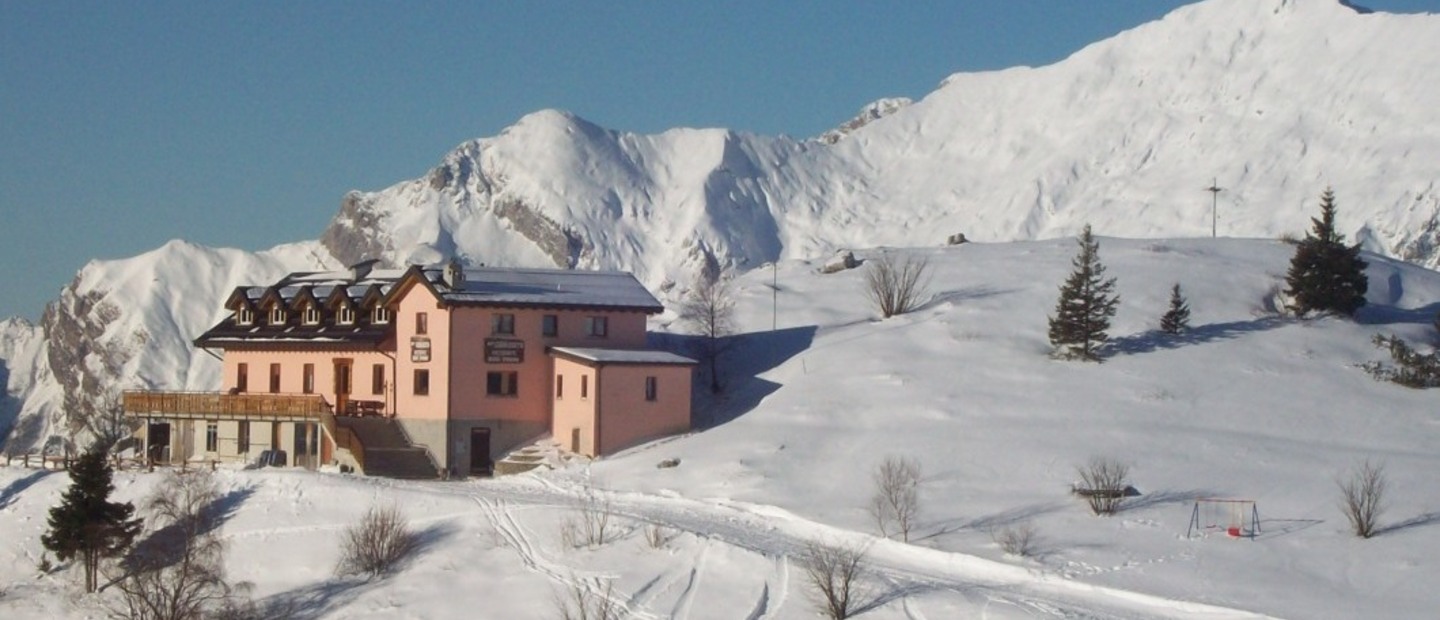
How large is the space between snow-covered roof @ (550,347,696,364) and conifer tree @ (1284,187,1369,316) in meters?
25.7

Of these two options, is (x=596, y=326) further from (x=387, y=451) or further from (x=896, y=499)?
(x=896, y=499)

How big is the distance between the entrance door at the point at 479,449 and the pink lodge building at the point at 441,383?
0.04 metres

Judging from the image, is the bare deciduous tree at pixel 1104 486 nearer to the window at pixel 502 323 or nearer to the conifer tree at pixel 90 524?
the window at pixel 502 323

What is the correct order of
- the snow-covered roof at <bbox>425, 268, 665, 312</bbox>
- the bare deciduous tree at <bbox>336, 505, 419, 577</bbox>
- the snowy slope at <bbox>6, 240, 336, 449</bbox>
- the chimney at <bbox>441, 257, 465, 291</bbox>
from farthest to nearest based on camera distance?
the snowy slope at <bbox>6, 240, 336, 449</bbox> < the chimney at <bbox>441, 257, 465, 291</bbox> < the snow-covered roof at <bbox>425, 268, 665, 312</bbox> < the bare deciduous tree at <bbox>336, 505, 419, 577</bbox>

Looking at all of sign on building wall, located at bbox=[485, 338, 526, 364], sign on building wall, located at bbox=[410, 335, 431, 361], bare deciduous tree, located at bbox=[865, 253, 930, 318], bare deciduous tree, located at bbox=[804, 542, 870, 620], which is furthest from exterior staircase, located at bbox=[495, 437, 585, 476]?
bare deciduous tree, located at bbox=[865, 253, 930, 318]

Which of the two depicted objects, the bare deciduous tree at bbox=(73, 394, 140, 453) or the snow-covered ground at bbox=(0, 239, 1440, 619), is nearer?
the snow-covered ground at bbox=(0, 239, 1440, 619)

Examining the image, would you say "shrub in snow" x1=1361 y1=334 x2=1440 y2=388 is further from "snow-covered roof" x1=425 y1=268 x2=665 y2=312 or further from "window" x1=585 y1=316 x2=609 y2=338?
"window" x1=585 y1=316 x2=609 y2=338

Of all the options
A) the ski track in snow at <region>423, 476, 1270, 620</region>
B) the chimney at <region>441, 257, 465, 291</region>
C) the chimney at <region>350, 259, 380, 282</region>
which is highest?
the chimney at <region>350, 259, 380, 282</region>

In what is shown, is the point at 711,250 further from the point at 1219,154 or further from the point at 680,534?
the point at 680,534

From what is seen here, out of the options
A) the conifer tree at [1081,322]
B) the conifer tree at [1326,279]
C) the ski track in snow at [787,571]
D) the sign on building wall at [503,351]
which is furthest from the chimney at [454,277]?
the conifer tree at [1326,279]

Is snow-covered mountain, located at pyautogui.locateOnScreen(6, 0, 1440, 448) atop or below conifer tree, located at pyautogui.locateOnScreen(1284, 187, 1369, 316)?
atop

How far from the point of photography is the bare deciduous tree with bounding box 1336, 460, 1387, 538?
4278cm

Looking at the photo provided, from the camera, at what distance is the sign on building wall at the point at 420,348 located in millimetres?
59906

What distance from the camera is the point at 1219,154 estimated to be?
181m
